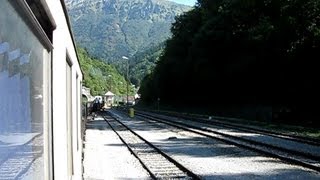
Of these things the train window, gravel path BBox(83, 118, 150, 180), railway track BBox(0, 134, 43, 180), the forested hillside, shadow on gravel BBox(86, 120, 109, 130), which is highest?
the forested hillside

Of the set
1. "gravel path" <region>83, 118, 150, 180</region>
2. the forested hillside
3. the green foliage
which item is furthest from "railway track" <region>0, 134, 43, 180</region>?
the green foliage

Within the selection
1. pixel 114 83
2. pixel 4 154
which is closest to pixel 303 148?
pixel 4 154

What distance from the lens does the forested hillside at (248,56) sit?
3862 centimetres

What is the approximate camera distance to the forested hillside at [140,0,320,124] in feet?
127

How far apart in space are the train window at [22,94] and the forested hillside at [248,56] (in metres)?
34.8

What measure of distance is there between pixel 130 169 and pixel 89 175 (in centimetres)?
150

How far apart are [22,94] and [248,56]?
4662 centimetres

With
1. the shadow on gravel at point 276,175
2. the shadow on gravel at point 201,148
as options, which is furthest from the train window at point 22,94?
the shadow on gravel at point 201,148

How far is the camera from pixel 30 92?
2.89 metres

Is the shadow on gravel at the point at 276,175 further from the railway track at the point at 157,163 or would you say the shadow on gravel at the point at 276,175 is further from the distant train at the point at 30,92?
the distant train at the point at 30,92

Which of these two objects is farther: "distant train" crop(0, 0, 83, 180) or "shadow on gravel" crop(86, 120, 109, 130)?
"shadow on gravel" crop(86, 120, 109, 130)

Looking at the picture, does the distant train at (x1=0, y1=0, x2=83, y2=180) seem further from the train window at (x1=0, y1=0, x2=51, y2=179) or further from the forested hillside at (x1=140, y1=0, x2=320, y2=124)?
the forested hillside at (x1=140, y1=0, x2=320, y2=124)

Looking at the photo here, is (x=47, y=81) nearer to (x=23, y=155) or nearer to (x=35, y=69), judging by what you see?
(x=35, y=69)

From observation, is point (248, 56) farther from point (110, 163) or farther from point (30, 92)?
point (30, 92)
